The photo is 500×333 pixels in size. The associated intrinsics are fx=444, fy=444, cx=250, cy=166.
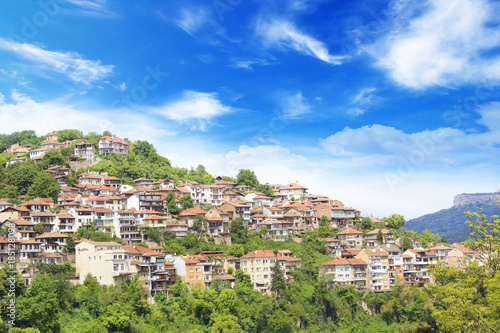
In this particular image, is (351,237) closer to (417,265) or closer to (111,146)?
(417,265)

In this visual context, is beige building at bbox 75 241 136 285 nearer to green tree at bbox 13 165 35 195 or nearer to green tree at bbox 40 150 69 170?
green tree at bbox 13 165 35 195

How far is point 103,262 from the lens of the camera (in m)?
41.0

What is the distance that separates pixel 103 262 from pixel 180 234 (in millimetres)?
13997

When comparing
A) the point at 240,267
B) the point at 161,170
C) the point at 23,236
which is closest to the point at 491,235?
the point at 240,267

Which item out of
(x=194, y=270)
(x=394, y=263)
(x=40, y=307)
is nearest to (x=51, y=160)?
(x=194, y=270)

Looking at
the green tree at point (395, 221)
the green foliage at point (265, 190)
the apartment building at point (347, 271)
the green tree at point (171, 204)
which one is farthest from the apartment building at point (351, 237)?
the green tree at point (171, 204)

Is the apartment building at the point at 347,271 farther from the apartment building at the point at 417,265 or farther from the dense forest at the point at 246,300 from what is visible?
the apartment building at the point at 417,265

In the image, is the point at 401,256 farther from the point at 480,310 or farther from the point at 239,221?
the point at 480,310

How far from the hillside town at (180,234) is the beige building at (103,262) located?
0.30 feet

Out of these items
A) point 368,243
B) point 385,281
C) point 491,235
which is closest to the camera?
point 491,235

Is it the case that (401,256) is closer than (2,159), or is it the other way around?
(401,256)

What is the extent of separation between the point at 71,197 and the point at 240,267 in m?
24.0

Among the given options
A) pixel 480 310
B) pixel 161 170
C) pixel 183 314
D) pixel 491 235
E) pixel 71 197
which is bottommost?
pixel 183 314

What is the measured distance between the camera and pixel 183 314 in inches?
1634
